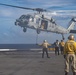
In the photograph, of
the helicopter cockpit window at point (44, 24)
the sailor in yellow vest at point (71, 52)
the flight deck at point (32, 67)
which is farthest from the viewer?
the helicopter cockpit window at point (44, 24)

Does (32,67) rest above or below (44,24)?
below

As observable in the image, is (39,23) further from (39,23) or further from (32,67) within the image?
(32,67)

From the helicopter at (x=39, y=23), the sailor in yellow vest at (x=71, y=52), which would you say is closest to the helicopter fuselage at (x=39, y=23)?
the helicopter at (x=39, y=23)

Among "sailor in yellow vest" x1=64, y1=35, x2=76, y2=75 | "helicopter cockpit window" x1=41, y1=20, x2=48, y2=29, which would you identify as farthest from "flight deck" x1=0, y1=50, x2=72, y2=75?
"helicopter cockpit window" x1=41, y1=20, x2=48, y2=29

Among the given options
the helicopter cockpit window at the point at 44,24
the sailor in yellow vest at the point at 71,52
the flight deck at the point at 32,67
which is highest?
the helicopter cockpit window at the point at 44,24

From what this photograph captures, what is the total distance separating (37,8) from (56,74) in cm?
4217

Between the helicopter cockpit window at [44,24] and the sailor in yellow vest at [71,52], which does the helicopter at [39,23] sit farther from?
the sailor in yellow vest at [71,52]

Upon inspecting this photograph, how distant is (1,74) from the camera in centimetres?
1516

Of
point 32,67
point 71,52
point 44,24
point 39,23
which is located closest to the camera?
point 71,52

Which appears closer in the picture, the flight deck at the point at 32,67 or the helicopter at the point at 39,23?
the flight deck at the point at 32,67

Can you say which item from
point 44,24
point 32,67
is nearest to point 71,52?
point 32,67

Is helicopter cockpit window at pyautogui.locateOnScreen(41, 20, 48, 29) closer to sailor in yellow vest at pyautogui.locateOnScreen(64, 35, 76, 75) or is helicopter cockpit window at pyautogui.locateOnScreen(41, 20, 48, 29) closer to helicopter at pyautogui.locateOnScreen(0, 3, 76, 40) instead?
helicopter at pyautogui.locateOnScreen(0, 3, 76, 40)

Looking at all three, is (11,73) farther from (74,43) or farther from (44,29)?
(44,29)

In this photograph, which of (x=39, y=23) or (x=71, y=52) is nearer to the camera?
(x=71, y=52)
